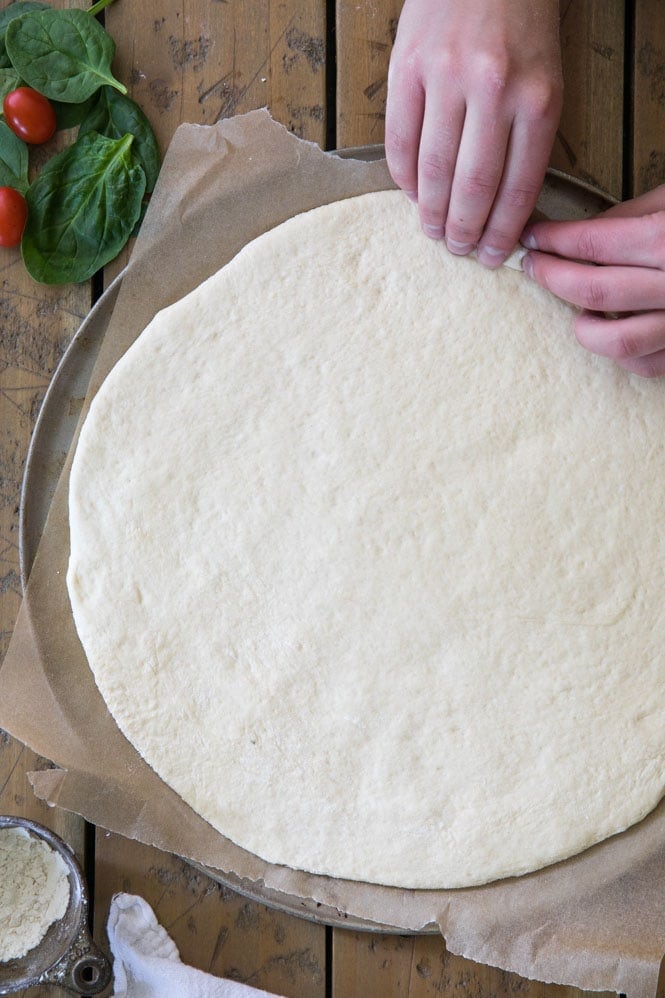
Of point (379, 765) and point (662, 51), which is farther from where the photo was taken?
point (662, 51)

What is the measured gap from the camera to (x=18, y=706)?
3.82 feet

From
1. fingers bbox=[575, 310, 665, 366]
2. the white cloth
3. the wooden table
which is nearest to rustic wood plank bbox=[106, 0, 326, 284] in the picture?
the wooden table

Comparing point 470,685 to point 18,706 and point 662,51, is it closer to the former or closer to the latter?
point 18,706

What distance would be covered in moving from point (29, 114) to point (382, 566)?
2.48 feet

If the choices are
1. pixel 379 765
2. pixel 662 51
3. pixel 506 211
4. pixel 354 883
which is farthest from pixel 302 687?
pixel 662 51

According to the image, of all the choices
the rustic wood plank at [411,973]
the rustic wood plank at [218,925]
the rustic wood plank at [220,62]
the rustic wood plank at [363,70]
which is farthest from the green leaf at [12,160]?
the rustic wood plank at [411,973]

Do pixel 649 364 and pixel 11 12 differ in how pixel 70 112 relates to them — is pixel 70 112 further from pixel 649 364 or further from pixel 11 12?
pixel 649 364

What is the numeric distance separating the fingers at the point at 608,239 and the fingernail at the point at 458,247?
0.26 feet

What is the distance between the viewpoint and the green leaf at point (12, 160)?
4.04 feet

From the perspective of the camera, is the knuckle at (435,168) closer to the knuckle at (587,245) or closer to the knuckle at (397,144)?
the knuckle at (397,144)

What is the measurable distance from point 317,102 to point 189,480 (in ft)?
1.85

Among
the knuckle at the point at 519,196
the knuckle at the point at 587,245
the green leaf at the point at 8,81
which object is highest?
the green leaf at the point at 8,81

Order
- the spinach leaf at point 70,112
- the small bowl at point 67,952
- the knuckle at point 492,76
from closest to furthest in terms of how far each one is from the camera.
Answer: the knuckle at point 492,76
the small bowl at point 67,952
the spinach leaf at point 70,112

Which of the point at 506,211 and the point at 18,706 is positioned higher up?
the point at 506,211
